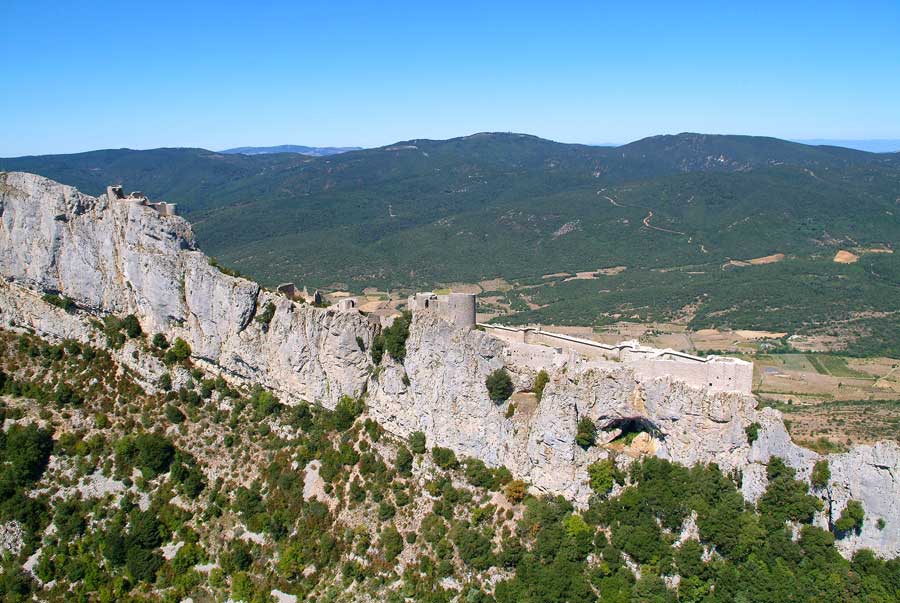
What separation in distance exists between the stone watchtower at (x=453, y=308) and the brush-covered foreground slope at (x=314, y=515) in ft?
23.5

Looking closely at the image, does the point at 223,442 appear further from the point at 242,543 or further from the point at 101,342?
the point at 101,342

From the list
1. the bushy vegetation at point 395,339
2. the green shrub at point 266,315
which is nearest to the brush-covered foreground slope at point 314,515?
the bushy vegetation at point 395,339

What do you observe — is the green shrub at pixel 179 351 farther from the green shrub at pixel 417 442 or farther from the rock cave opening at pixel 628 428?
the rock cave opening at pixel 628 428

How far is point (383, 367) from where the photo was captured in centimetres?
4050

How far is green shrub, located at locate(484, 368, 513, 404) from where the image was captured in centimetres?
3694

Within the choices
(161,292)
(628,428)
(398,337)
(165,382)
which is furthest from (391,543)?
(161,292)

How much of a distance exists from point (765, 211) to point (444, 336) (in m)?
129

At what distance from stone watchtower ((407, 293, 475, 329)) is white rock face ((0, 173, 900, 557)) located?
0.79 meters

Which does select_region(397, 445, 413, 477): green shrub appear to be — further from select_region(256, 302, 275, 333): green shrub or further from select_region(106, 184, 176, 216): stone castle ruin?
select_region(106, 184, 176, 216): stone castle ruin

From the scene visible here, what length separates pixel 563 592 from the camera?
1296 inches

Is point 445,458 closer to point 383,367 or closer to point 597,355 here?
point 383,367

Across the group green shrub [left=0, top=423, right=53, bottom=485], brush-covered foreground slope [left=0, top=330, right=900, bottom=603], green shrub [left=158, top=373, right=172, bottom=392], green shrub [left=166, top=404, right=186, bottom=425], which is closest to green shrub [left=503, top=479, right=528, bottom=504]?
brush-covered foreground slope [left=0, top=330, right=900, bottom=603]

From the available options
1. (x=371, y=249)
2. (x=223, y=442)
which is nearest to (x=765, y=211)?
(x=371, y=249)

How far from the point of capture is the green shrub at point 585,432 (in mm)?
35031
